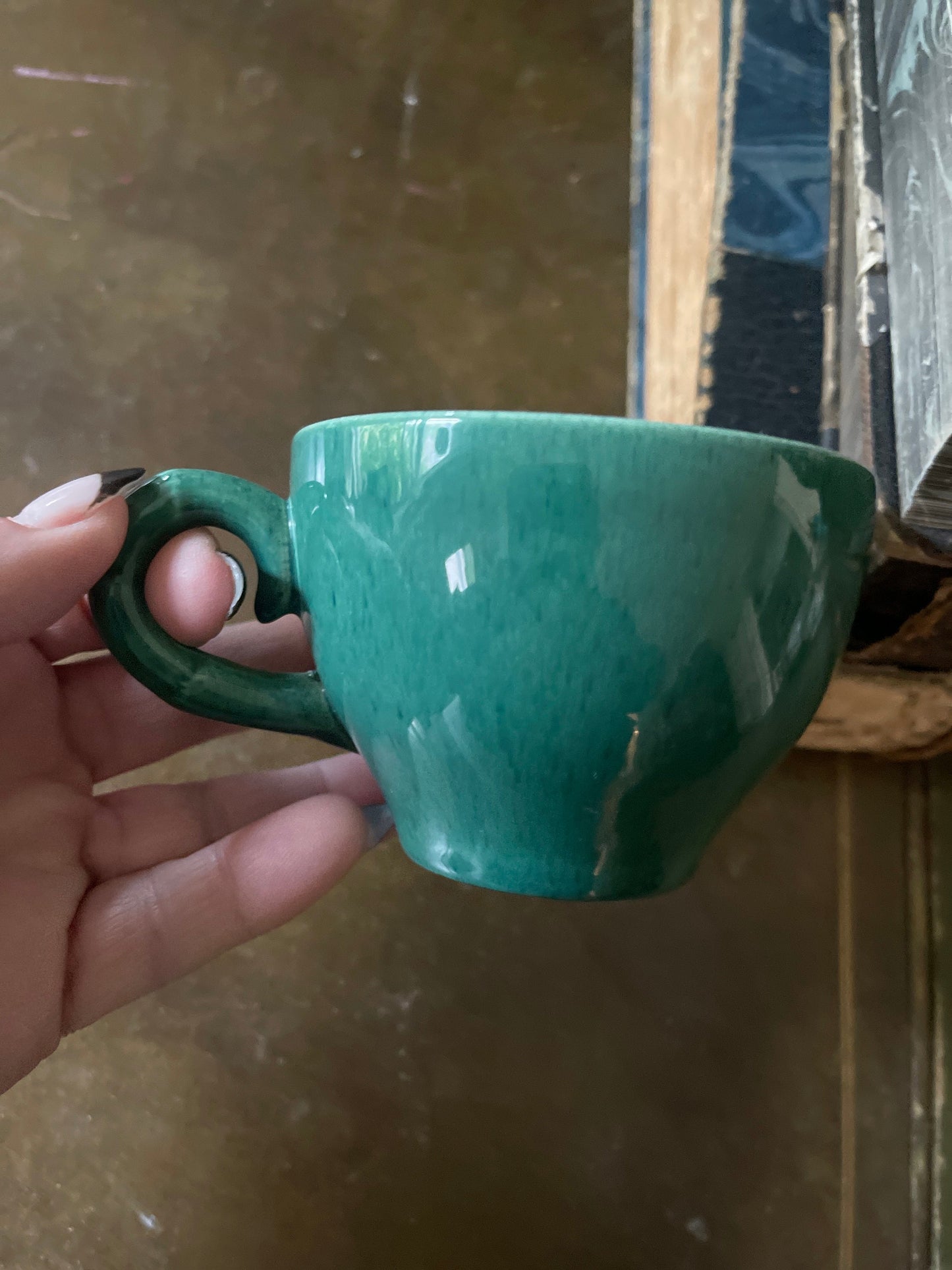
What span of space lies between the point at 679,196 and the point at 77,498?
42 cm

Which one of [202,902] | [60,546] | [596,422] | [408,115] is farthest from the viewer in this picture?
[408,115]

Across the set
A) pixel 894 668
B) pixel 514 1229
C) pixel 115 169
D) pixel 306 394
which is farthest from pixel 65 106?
pixel 514 1229

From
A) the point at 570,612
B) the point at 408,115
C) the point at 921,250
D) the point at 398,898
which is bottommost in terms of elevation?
the point at 398,898

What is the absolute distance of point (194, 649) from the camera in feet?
1.33

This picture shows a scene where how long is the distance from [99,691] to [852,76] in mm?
574

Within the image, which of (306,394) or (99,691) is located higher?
(306,394)

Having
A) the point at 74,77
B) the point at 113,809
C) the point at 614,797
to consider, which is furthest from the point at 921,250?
the point at 74,77

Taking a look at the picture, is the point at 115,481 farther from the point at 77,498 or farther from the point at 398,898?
the point at 398,898

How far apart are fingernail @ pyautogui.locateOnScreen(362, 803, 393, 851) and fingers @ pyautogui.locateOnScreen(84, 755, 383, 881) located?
24 mm

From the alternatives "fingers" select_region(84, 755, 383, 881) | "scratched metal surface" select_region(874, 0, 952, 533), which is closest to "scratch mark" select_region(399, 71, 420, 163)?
"scratched metal surface" select_region(874, 0, 952, 533)

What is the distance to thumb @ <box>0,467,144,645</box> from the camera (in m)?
0.39

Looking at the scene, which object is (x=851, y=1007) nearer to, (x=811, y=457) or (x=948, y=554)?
(x=948, y=554)

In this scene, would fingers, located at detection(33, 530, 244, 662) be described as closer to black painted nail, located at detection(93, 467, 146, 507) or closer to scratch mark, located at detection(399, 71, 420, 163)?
black painted nail, located at detection(93, 467, 146, 507)

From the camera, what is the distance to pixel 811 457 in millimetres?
312
